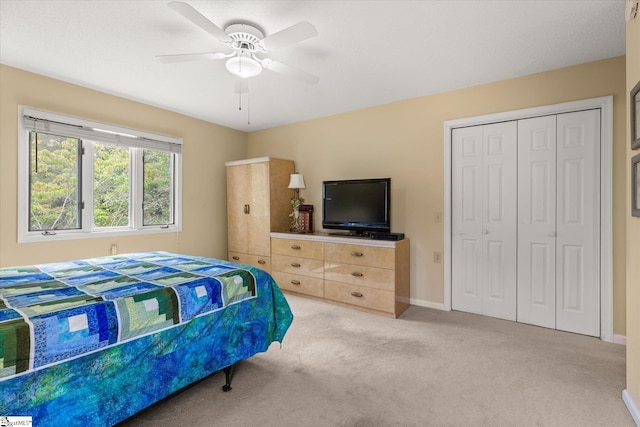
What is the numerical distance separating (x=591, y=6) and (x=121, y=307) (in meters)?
3.24

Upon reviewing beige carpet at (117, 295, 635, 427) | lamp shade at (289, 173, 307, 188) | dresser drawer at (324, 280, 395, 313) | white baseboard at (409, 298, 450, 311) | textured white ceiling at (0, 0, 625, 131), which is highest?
textured white ceiling at (0, 0, 625, 131)

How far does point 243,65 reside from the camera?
7.73 ft

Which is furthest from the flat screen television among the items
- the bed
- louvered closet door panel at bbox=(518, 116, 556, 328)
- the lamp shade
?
the bed

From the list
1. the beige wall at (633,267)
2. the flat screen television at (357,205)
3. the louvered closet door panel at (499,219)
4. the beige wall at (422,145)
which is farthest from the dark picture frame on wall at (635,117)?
the flat screen television at (357,205)

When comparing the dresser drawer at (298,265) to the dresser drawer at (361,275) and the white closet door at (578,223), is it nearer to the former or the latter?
the dresser drawer at (361,275)

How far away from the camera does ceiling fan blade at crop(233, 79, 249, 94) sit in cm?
282

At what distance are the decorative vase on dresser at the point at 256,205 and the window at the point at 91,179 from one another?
0.80m

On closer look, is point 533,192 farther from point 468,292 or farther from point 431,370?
point 431,370

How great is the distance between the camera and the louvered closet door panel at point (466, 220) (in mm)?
3385

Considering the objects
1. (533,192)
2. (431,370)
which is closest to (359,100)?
(533,192)

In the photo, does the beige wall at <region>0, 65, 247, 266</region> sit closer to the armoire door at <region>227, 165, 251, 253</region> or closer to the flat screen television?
the armoire door at <region>227, 165, 251, 253</region>

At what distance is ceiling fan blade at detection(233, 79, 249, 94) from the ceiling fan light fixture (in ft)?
1.26

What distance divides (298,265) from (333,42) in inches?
102

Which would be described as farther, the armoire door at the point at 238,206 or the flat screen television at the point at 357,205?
the armoire door at the point at 238,206
